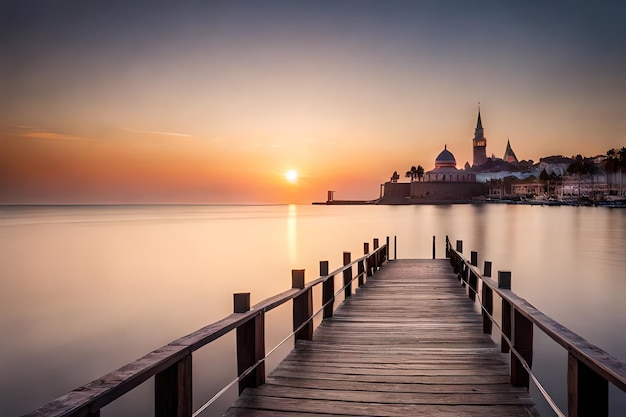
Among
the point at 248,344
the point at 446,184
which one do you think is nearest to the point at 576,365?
the point at 248,344

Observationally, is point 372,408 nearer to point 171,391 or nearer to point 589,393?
point 589,393

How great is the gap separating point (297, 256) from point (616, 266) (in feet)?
68.1

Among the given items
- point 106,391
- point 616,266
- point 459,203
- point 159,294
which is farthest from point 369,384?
point 459,203

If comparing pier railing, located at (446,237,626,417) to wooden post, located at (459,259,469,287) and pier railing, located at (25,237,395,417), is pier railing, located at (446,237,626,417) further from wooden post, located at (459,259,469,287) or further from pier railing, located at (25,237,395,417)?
wooden post, located at (459,259,469,287)

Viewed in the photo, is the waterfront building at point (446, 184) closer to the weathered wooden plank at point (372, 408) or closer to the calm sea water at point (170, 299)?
the calm sea water at point (170, 299)

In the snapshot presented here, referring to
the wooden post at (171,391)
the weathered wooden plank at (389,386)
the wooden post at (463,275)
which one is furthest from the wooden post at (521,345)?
the wooden post at (463,275)

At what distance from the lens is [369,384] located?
5.21m

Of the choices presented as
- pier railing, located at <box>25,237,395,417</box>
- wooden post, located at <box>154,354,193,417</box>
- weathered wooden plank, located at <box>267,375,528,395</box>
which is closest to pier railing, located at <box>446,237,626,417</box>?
weathered wooden plank, located at <box>267,375,528,395</box>

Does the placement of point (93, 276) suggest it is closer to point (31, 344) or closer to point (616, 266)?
point (31, 344)

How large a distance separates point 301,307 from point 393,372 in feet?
5.59

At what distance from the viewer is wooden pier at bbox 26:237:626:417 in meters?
3.09

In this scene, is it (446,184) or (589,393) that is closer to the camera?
(589,393)

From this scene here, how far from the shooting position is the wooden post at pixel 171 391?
3.19 m

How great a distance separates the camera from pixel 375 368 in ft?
19.1
